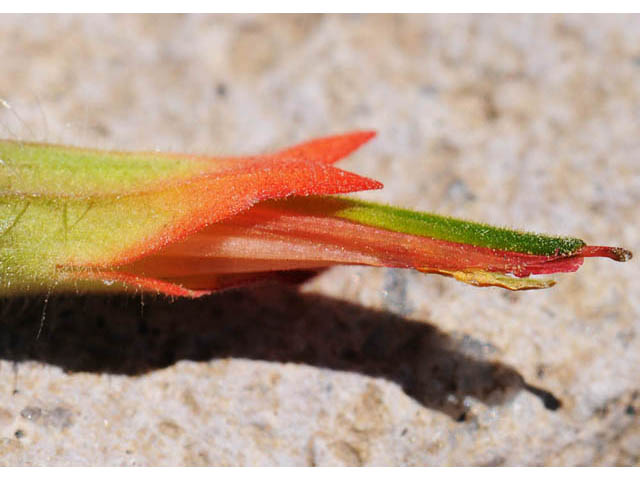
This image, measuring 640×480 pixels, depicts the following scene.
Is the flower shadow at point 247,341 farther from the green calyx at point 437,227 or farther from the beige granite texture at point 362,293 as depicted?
the green calyx at point 437,227

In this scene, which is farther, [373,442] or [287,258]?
[373,442]

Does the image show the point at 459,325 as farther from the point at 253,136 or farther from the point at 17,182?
the point at 17,182

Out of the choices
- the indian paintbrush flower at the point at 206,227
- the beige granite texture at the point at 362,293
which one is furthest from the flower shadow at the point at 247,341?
the indian paintbrush flower at the point at 206,227

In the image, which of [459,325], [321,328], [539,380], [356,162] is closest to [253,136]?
[356,162]

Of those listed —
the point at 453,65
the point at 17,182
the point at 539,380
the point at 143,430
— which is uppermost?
the point at 453,65

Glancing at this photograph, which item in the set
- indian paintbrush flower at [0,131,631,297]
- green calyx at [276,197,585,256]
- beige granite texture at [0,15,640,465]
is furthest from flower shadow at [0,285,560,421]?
green calyx at [276,197,585,256]

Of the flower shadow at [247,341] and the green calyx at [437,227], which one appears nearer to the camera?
the green calyx at [437,227]

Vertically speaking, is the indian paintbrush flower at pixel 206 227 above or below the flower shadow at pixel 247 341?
above
